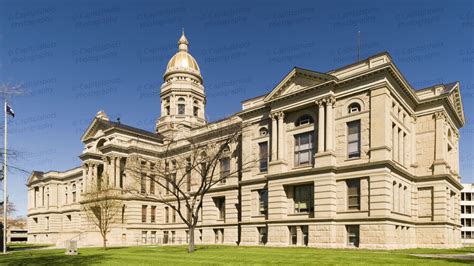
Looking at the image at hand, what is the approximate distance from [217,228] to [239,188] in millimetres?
6470

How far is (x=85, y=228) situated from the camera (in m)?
64.1

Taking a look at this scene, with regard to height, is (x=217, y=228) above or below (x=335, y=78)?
below

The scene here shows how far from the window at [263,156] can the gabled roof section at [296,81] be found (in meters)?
5.45

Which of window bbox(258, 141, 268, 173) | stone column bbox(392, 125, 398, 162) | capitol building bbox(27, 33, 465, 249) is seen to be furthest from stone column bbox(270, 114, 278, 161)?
stone column bbox(392, 125, 398, 162)

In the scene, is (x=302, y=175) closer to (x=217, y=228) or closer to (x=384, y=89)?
(x=384, y=89)

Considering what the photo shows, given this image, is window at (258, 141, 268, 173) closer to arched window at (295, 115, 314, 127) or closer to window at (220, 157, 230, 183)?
arched window at (295, 115, 314, 127)

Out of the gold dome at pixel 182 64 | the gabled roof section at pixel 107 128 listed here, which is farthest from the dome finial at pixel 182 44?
the gabled roof section at pixel 107 128

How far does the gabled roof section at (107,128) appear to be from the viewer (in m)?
65.1

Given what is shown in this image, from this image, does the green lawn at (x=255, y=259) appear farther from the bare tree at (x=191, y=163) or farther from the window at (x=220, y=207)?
the window at (x=220, y=207)

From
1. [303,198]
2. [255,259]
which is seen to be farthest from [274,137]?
[255,259]

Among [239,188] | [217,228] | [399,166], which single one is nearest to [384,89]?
[399,166]

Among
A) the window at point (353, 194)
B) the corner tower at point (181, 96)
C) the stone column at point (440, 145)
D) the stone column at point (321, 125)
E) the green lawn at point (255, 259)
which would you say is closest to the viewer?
the green lawn at point (255, 259)

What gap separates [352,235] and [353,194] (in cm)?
362

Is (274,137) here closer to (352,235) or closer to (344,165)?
(344,165)
